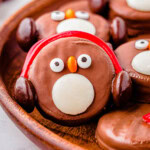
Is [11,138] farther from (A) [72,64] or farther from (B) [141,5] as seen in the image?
(B) [141,5]

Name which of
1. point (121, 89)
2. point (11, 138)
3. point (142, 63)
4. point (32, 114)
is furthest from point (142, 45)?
point (11, 138)

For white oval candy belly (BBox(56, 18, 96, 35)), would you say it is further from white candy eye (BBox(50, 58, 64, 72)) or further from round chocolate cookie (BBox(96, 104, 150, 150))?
round chocolate cookie (BBox(96, 104, 150, 150))

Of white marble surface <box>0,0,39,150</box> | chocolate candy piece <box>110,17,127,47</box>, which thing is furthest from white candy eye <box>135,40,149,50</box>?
white marble surface <box>0,0,39,150</box>

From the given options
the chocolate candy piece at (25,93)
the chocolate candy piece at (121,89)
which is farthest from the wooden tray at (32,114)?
the chocolate candy piece at (121,89)

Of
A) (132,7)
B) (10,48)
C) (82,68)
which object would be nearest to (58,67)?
(82,68)

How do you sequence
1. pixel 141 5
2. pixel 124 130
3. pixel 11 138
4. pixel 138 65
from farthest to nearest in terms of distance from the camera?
pixel 141 5
pixel 11 138
pixel 138 65
pixel 124 130

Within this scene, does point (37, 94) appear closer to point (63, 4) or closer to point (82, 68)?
point (82, 68)

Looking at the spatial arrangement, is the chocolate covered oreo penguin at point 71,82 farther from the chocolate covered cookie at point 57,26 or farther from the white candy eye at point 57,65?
the chocolate covered cookie at point 57,26
